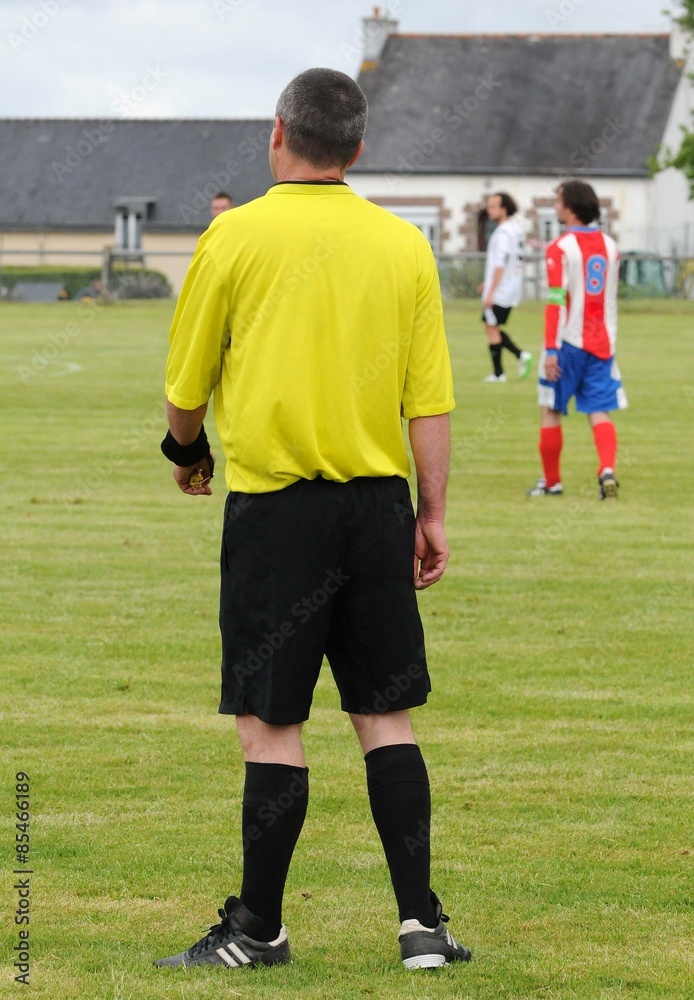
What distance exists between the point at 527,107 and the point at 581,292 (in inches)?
2143

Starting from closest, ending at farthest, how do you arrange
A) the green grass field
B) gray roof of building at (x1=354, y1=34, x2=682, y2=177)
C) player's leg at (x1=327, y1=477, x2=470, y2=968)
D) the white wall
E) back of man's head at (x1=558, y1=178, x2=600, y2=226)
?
player's leg at (x1=327, y1=477, x2=470, y2=968)
the green grass field
back of man's head at (x1=558, y1=178, x2=600, y2=226)
the white wall
gray roof of building at (x1=354, y1=34, x2=682, y2=177)

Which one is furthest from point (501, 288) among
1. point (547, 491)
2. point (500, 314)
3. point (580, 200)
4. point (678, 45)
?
point (678, 45)

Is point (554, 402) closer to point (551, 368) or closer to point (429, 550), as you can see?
point (551, 368)

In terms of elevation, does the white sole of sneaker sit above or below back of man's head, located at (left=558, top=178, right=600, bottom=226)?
below

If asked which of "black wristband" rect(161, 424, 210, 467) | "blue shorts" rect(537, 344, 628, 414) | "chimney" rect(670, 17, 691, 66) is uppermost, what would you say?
"chimney" rect(670, 17, 691, 66)

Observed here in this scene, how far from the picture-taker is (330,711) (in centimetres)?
650

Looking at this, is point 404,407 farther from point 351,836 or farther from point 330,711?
point 330,711

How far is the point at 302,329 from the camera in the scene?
12.7 ft

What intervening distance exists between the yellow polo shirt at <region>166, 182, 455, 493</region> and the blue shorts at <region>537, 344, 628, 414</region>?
787 centimetres

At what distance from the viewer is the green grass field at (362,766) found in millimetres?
4086

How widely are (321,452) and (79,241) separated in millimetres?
78377

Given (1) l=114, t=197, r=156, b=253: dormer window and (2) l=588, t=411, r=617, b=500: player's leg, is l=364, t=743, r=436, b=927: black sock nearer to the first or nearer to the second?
(2) l=588, t=411, r=617, b=500: player's leg

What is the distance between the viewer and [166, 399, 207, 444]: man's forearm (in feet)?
13.2

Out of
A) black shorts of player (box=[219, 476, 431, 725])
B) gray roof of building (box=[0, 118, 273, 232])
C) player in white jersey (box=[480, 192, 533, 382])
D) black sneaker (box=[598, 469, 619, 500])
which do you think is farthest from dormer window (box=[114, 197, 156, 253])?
black shorts of player (box=[219, 476, 431, 725])
